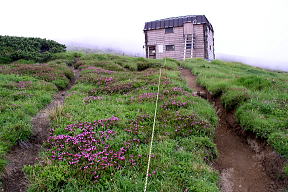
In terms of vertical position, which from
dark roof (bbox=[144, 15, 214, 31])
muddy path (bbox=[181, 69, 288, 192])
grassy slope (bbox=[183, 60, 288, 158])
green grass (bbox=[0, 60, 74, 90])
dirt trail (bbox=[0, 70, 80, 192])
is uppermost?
dark roof (bbox=[144, 15, 214, 31])

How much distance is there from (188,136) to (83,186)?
4136 millimetres

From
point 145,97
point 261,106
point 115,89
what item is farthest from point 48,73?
point 261,106

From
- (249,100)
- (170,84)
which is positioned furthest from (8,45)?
(249,100)

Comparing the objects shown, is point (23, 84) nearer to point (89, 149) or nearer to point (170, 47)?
point (89, 149)

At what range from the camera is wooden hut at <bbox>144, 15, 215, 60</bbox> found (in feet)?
129

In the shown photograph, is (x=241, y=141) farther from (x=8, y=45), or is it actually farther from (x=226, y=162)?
(x=8, y=45)

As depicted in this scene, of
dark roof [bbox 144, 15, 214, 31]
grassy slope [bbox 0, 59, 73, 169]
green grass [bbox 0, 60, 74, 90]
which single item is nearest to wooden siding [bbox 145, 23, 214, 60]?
dark roof [bbox 144, 15, 214, 31]

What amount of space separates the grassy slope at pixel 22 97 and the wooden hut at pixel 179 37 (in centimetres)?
2791

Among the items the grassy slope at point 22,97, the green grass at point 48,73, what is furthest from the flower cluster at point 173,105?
the green grass at point 48,73

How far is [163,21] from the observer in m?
42.7

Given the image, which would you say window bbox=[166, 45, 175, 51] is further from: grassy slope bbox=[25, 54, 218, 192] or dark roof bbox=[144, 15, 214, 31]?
grassy slope bbox=[25, 54, 218, 192]

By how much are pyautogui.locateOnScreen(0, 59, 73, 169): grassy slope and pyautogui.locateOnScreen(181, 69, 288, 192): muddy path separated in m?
6.65

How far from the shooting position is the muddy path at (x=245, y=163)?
5980 millimetres

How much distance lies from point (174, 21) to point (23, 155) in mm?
40713
